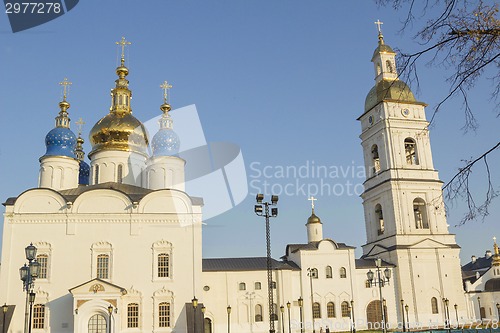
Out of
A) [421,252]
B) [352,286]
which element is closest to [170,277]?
[352,286]

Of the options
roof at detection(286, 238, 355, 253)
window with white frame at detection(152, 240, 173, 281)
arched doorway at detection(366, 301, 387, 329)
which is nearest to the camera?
window with white frame at detection(152, 240, 173, 281)

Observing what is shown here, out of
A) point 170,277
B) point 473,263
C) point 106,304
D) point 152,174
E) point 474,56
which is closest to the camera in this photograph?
point 474,56

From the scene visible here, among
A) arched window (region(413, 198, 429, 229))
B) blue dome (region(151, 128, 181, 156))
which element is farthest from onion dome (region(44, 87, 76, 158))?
arched window (region(413, 198, 429, 229))

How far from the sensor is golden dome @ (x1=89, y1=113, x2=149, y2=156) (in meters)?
31.7

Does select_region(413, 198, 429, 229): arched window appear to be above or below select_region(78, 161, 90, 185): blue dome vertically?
below

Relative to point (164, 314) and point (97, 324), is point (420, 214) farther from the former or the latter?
point (97, 324)

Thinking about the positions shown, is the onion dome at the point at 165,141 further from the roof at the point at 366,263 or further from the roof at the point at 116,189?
the roof at the point at 366,263

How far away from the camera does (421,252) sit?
34750mm

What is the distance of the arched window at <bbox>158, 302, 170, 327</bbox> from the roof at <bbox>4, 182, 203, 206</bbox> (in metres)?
5.80

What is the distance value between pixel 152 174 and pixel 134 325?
31.3 ft

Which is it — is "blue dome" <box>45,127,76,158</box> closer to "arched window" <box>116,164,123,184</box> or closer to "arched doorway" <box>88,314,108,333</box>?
"arched window" <box>116,164,123,184</box>

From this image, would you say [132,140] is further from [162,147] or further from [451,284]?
[451,284]

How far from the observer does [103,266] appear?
26562mm

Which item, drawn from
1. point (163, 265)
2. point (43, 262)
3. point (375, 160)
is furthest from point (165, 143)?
point (375, 160)
